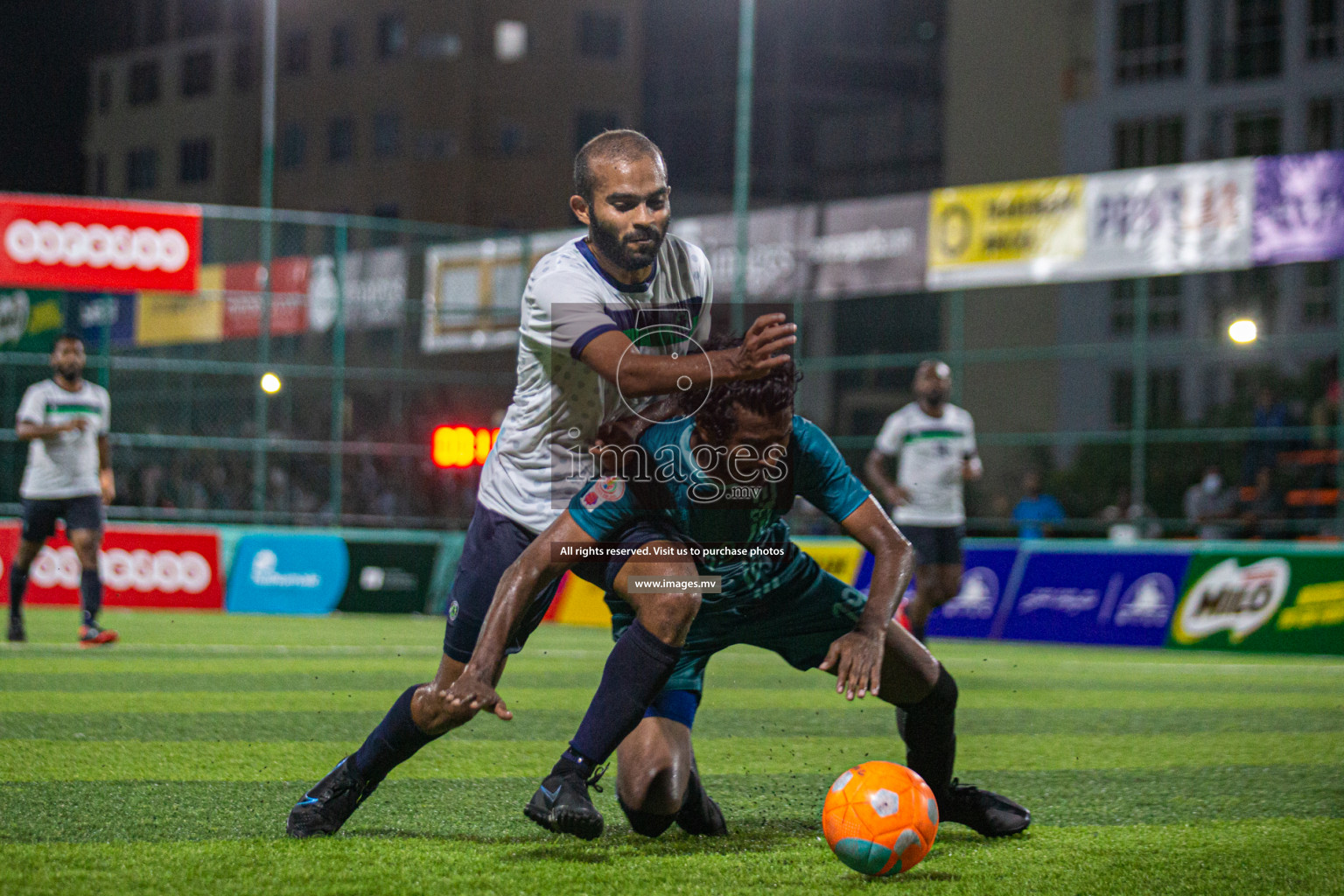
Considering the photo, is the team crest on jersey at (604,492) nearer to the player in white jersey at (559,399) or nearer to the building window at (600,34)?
the player in white jersey at (559,399)

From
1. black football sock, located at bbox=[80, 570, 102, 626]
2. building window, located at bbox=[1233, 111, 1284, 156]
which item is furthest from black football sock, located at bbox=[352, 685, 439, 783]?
building window, located at bbox=[1233, 111, 1284, 156]

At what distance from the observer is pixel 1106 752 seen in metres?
6.89

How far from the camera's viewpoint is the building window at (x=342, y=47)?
50594 mm

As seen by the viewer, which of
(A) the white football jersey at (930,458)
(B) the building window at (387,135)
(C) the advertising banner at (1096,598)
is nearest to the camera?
(A) the white football jersey at (930,458)

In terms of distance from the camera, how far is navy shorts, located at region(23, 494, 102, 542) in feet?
36.0

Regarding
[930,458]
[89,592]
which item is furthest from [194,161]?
[930,458]

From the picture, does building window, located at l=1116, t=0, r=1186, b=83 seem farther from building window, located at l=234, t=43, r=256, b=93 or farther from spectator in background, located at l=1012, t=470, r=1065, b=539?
building window, located at l=234, t=43, r=256, b=93

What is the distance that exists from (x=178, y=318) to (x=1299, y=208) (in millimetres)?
21657

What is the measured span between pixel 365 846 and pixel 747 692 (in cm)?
528

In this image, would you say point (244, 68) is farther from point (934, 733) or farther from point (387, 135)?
point (934, 733)

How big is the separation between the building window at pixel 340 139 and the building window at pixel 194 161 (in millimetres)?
5703

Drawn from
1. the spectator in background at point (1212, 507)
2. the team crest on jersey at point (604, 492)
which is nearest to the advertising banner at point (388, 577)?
the spectator in background at point (1212, 507)

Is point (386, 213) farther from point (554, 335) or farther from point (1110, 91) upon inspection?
point (554, 335)

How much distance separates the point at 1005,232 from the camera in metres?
17.8
